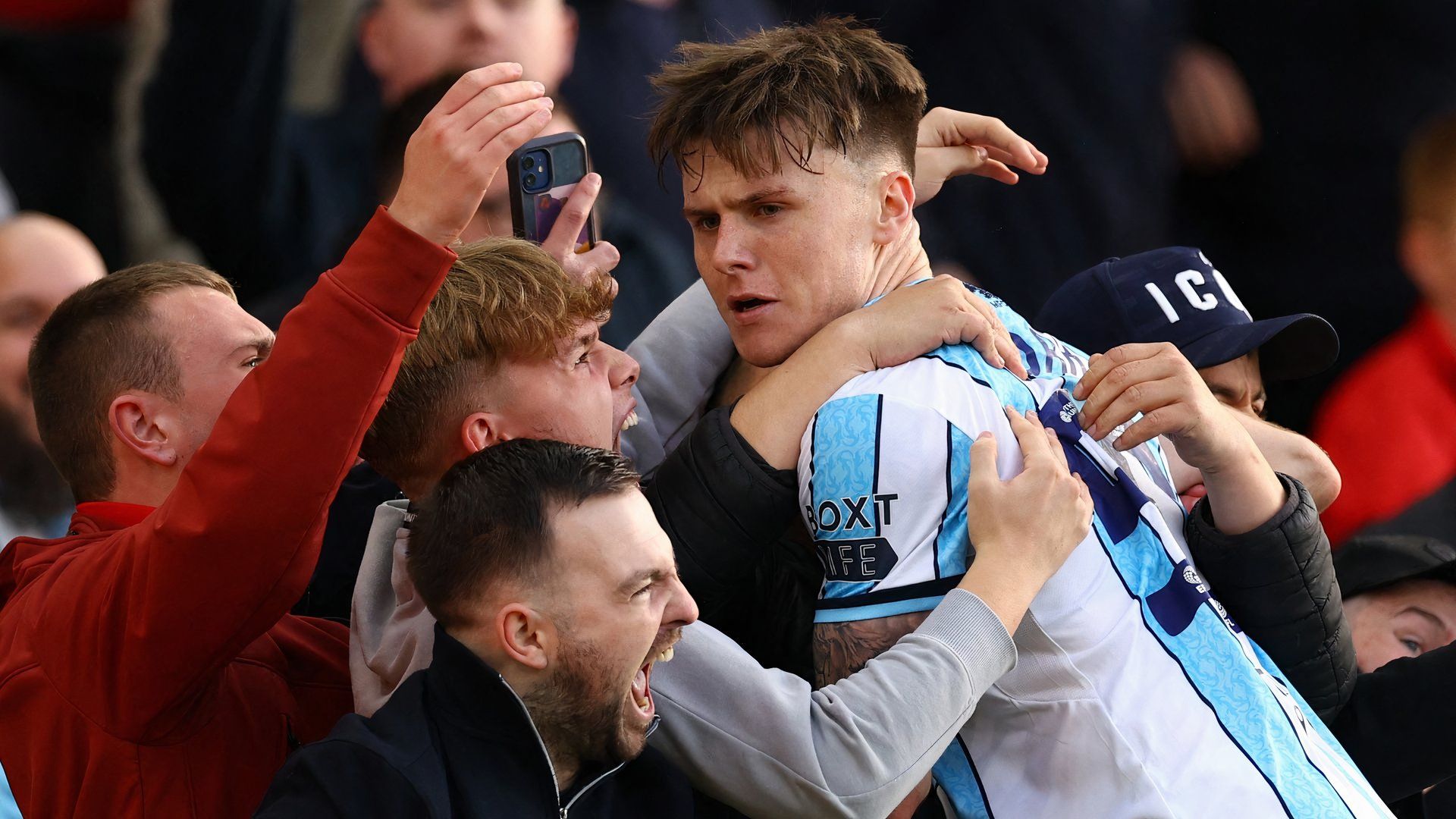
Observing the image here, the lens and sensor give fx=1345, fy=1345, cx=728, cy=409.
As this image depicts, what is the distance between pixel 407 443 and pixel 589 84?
2320 mm

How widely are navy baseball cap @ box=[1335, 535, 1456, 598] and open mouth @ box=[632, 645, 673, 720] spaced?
198 centimetres

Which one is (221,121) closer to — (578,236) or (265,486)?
(578,236)

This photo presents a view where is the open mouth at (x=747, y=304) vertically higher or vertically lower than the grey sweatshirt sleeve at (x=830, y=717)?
higher

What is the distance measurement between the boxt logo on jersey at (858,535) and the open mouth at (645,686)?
272 mm

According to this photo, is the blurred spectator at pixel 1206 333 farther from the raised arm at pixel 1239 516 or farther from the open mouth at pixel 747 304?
the open mouth at pixel 747 304

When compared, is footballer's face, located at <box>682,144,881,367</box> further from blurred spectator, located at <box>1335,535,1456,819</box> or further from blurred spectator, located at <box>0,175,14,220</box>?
blurred spectator, located at <box>0,175,14,220</box>

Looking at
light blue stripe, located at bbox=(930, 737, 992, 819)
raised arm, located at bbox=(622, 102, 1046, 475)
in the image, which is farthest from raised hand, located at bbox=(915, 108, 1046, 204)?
light blue stripe, located at bbox=(930, 737, 992, 819)

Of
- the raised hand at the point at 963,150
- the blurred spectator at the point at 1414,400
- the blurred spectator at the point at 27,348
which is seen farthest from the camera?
the blurred spectator at the point at 1414,400

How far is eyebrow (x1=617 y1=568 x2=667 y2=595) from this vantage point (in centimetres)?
169

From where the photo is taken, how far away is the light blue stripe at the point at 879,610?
1869 mm

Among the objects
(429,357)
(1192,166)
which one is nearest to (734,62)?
(429,357)

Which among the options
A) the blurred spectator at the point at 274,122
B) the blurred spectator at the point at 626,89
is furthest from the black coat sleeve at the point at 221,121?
the blurred spectator at the point at 626,89

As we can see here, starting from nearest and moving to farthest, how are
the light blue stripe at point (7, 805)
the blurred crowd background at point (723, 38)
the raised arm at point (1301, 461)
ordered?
the light blue stripe at point (7, 805) < the raised arm at point (1301, 461) < the blurred crowd background at point (723, 38)

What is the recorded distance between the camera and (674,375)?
2691mm
